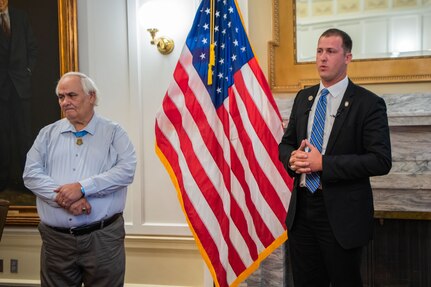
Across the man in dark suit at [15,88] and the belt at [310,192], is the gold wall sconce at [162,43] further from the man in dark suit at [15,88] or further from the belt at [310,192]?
the belt at [310,192]

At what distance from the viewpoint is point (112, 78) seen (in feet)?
11.6

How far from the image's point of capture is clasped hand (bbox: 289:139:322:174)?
1.83m

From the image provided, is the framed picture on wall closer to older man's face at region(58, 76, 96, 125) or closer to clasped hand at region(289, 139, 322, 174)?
older man's face at region(58, 76, 96, 125)

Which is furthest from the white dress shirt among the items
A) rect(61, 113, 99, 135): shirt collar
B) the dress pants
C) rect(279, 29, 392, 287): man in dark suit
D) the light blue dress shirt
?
rect(61, 113, 99, 135): shirt collar

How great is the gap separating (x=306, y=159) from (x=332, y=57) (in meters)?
0.44

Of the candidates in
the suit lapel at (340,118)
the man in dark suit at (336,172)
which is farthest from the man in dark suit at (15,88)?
the suit lapel at (340,118)

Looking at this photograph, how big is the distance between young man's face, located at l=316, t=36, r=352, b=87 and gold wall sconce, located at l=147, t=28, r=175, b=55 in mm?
1655

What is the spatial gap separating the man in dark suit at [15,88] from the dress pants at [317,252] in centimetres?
255

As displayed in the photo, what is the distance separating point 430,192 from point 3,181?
3182 millimetres

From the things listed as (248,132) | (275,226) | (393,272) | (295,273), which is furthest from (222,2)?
(393,272)

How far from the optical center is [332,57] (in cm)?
192

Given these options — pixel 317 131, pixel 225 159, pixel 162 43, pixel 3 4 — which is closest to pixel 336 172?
pixel 317 131

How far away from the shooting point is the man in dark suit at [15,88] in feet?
12.2

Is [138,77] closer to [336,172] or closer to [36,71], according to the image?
[36,71]
